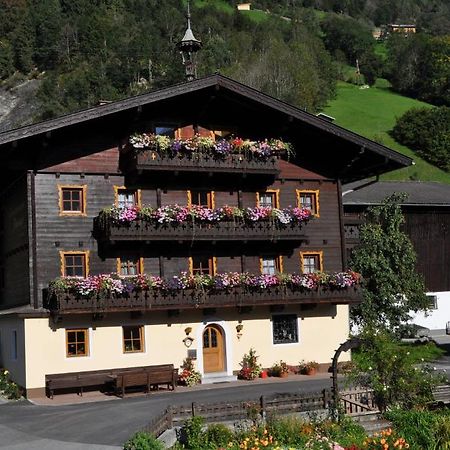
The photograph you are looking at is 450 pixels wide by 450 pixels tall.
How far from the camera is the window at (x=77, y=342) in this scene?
90.9 feet

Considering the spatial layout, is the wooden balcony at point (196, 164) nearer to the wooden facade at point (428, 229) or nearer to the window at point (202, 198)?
the window at point (202, 198)

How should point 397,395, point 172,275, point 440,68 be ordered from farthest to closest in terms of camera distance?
point 440,68 → point 172,275 → point 397,395

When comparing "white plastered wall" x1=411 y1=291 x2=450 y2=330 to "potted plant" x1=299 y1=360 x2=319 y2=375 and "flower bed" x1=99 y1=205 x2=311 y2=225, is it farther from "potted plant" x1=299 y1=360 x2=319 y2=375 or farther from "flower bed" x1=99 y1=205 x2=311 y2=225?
"flower bed" x1=99 y1=205 x2=311 y2=225

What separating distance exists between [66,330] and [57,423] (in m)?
6.51

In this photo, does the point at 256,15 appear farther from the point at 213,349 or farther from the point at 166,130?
the point at 213,349

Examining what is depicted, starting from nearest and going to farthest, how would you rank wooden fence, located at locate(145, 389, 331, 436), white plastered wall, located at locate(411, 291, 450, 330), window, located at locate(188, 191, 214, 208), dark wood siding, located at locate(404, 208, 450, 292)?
wooden fence, located at locate(145, 389, 331, 436), window, located at locate(188, 191, 214, 208), dark wood siding, located at locate(404, 208, 450, 292), white plastered wall, located at locate(411, 291, 450, 330)

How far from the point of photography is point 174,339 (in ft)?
96.2

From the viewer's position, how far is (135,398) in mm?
25719

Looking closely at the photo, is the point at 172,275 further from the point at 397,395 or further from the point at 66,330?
the point at 397,395

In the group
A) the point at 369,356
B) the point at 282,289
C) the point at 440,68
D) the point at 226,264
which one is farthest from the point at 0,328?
the point at 440,68

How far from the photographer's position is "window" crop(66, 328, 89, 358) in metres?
27.7

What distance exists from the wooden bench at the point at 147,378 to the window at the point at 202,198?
21.7ft

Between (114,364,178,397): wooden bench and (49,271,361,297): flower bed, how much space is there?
278 centimetres

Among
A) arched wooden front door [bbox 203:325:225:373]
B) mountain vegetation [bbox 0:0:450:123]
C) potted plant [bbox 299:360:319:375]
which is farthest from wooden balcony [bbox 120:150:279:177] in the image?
mountain vegetation [bbox 0:0:450:123]
